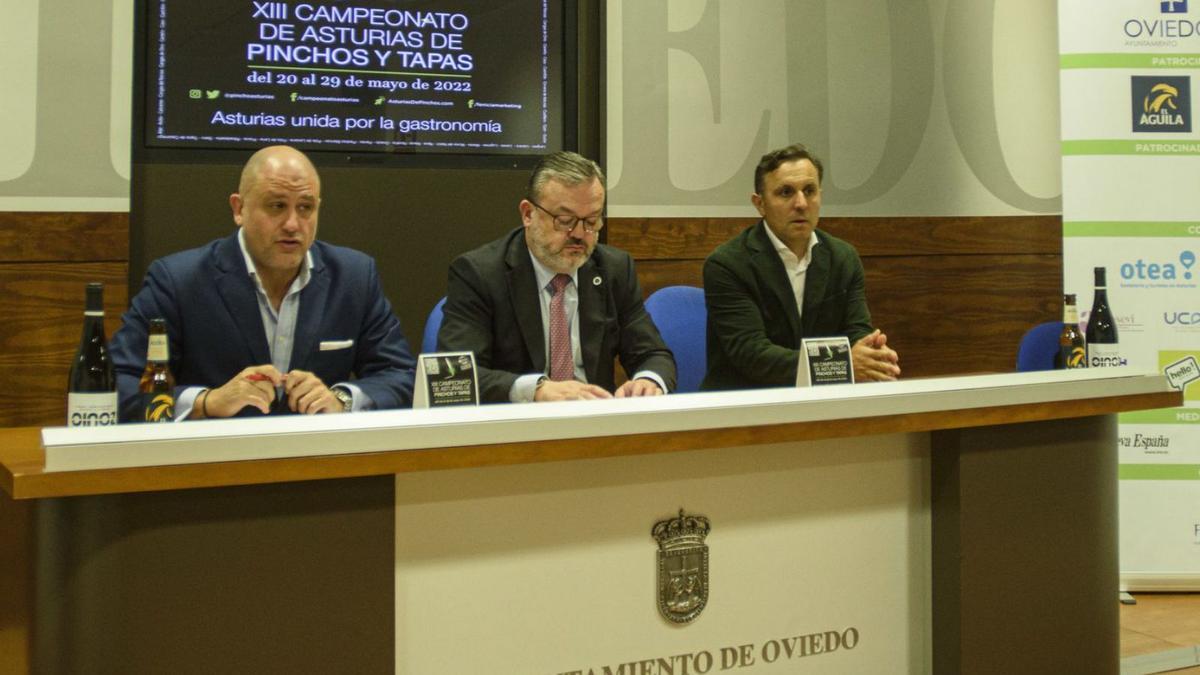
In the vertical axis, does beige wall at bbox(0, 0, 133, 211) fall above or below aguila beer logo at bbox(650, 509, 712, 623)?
above

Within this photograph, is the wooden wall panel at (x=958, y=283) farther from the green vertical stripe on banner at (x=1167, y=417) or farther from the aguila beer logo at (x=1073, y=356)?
the aguila beer logo at (x=1073, y=356)

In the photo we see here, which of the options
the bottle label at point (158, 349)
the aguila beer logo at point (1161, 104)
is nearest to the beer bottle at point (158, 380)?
the bottle label at point (158, 349)

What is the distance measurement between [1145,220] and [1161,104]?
41cm

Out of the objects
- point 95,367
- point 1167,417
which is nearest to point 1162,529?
point 1167,417

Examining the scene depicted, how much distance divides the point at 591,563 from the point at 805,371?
766mm

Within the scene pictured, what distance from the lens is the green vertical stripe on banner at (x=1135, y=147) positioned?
3.71m

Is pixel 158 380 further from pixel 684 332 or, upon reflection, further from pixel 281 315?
pixel 684 332

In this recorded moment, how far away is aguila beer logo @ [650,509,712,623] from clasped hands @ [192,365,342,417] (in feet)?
2.38

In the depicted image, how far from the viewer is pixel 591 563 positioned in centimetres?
168

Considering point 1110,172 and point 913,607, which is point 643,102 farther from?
point 913,607

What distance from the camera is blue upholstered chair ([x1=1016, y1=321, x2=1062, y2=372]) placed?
3.33 m

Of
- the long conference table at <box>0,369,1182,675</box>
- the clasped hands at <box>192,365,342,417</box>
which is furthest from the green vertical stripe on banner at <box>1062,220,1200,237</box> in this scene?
the clasped hands at <box>192,365,342,417</box>

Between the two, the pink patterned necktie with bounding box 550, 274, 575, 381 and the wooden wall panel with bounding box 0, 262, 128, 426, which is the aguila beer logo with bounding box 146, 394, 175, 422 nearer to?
the pink patterned necktie with bounding box 550, 274, 575, 381

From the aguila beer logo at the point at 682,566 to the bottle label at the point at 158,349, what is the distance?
3.06ft
